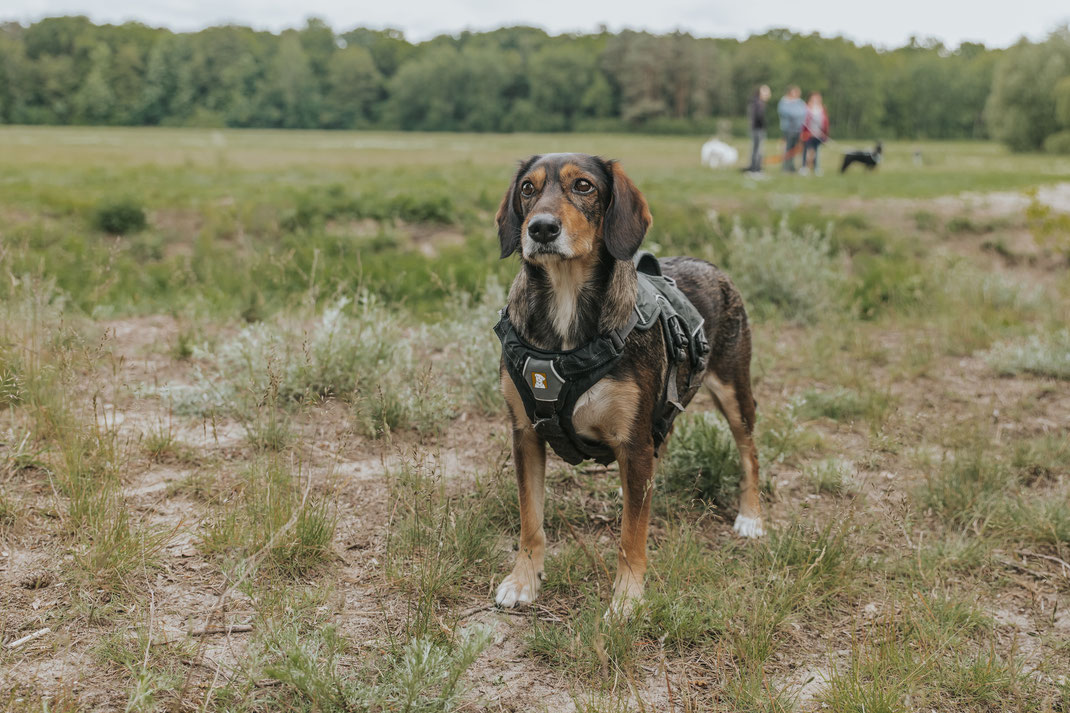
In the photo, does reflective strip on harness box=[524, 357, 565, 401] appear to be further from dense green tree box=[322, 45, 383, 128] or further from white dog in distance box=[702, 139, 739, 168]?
dense green tree box=[322, 45, 383, 128]

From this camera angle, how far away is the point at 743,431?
447 cm

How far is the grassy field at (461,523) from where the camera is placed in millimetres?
2949

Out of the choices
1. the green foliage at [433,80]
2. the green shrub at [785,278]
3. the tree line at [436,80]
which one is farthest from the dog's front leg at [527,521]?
the green foliage at [433,80]

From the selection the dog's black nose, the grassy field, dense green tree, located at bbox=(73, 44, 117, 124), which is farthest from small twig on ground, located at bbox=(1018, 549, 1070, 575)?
dense green tree, located at bbox=(73, 44, 117, 124)

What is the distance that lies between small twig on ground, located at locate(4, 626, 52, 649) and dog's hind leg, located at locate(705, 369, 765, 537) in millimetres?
3256

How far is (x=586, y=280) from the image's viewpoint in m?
3.47

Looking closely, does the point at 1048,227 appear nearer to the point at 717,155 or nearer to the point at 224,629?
the point at 224,629

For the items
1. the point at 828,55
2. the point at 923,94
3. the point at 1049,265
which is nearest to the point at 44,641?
the point at 1049,265

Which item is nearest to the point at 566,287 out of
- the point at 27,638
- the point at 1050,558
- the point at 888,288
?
the point at 27,638

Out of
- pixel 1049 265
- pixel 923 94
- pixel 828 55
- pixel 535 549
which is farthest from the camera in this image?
pixel 923 94

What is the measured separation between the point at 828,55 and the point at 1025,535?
9035 centimetres

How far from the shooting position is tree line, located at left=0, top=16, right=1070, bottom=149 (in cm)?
6794

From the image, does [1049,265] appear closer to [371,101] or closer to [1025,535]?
[1025,535]

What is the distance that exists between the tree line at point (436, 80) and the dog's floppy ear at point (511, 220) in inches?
2416
